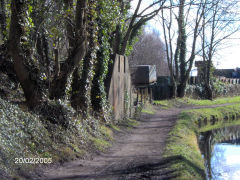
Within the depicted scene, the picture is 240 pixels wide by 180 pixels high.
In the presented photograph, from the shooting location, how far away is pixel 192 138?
15.0 metres

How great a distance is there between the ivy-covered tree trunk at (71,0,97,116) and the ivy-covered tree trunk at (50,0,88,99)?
1.23 m

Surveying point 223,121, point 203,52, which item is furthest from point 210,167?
point 203,52

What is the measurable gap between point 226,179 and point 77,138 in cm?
465

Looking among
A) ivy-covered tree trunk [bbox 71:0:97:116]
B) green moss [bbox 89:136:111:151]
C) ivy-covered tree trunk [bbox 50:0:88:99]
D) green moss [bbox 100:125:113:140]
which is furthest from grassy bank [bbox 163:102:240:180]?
ivy-covered tree trunk [bbox 50:0:88:99]

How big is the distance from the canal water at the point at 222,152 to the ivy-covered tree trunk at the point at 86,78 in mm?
4988

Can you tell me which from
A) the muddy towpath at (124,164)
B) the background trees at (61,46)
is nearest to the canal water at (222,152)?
the muddy towpath at (124,164)

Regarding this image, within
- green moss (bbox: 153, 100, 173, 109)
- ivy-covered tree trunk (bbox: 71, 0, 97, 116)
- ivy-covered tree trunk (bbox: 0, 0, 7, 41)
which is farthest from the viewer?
green moss (bbox: 153, 100, 173, 109)

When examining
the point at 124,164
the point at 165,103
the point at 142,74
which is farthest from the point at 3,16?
the point at 165,103

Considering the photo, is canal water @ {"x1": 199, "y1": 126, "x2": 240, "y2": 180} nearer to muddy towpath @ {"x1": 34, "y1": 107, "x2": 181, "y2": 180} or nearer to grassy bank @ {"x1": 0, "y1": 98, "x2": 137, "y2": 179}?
muddy towpath @ {"x1": 34, "y1": 107, "x2": 181, "y2": 180}

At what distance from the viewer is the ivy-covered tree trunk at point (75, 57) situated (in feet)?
36.4

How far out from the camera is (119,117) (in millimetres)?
17125

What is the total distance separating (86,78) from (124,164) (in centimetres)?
506

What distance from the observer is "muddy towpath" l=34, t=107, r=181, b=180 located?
7.67 metres
